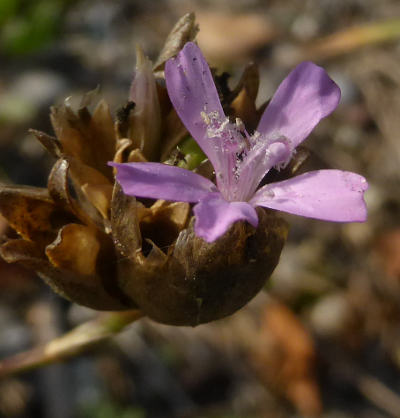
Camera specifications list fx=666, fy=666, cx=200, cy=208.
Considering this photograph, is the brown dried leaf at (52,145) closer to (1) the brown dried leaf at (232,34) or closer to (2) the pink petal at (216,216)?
(2) the pink petal at (216,216)

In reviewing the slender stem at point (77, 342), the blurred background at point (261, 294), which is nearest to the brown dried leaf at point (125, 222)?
the slender stem at point (77, 342)

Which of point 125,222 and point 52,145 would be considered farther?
point 52,145

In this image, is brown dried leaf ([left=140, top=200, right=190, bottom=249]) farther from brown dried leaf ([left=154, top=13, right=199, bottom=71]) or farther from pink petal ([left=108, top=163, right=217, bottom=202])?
brown dried leaf ([left=154, top=13, right=199, bottom=71])

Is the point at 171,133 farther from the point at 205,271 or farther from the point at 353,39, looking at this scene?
the point at 353,39

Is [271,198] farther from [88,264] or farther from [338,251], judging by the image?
[338,251]

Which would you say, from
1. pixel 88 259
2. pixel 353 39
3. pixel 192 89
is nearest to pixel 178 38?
pixel 192 89

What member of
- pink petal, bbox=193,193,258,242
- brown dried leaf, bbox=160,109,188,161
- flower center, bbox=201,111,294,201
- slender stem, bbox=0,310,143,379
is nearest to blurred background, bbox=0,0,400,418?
slender stem, bbox=0,310,143,379

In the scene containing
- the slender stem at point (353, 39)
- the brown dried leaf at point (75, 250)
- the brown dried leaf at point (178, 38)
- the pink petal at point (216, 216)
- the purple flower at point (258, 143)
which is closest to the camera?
the pink petal at point (216, 216)
